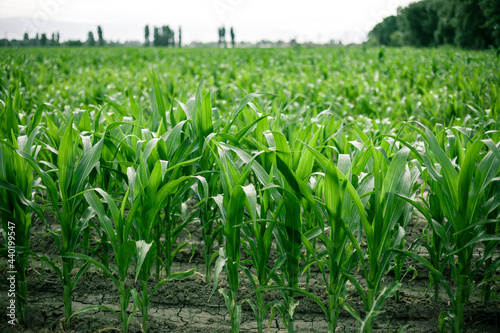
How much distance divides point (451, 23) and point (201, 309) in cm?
4082

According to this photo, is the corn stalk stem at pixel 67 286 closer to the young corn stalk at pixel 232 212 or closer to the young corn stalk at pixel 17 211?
the young corn stalk at pixel 17 211

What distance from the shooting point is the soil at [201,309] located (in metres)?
1.71

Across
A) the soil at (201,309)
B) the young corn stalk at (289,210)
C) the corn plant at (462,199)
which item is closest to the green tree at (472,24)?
the soil at (201,309)

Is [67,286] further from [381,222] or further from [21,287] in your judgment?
[381,222]

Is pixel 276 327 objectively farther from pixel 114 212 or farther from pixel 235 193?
pixel 114 212

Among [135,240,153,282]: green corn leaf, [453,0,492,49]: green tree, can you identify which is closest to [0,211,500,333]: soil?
[135,240,153,282]: green corn leaf

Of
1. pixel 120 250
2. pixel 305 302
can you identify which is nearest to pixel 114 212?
pixel 120 250

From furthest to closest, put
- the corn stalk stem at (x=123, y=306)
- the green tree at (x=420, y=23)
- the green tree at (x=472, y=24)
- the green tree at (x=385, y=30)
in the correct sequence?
1. the green tree at (x=385, y=30)
2. the green tree at (x=420, y=23)
3. the green tree at (x=472, y=24)
4. the corn stalk stem at (x=123, y=306)

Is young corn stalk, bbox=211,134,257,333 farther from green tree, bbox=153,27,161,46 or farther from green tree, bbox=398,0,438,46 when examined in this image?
green tree, bbox=398,0,438,46

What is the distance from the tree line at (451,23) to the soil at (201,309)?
1020 inches

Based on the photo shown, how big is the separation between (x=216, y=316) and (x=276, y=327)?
0.31 meters

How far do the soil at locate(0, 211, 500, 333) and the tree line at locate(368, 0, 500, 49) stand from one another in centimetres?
2592

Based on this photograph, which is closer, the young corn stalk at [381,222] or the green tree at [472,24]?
the young corn stalk at [381,222]

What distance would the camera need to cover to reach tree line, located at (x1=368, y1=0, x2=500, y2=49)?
81.2ft
